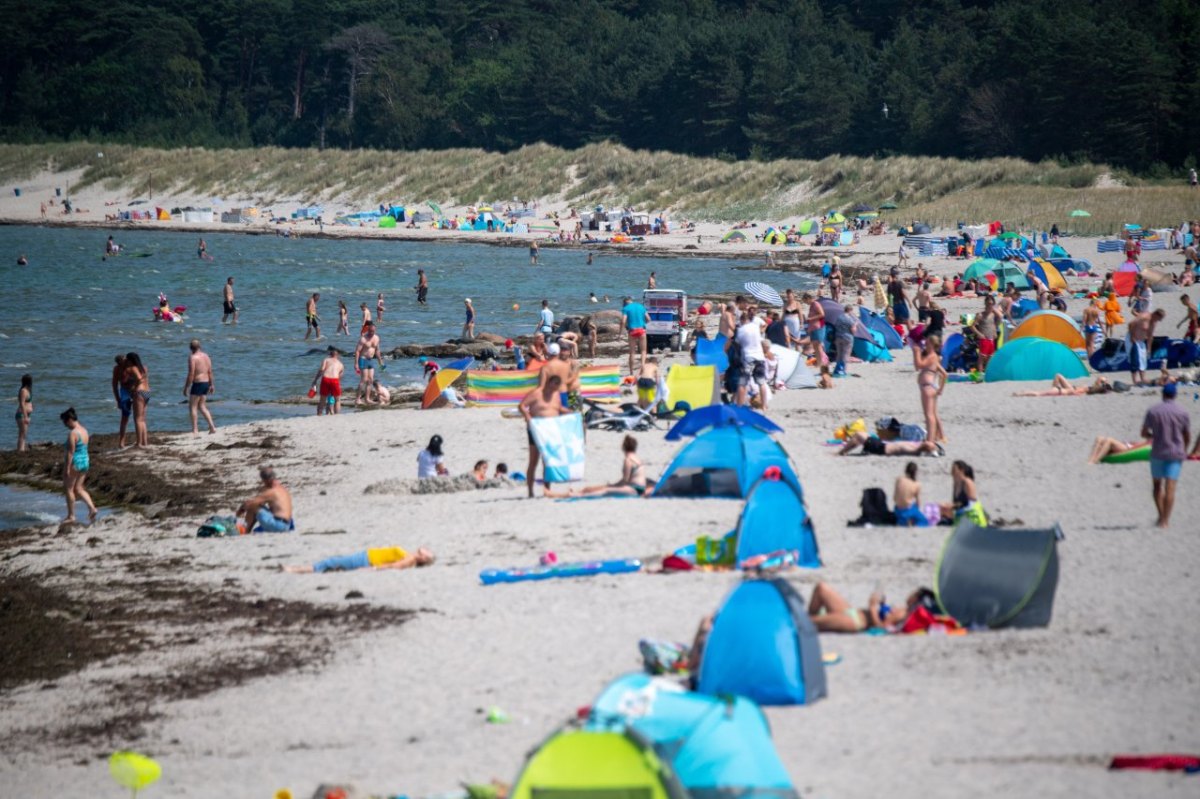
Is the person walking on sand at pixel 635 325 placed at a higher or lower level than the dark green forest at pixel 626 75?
lower

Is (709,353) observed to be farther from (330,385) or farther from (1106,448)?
(1106,448)

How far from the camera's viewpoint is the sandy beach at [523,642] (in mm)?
7922

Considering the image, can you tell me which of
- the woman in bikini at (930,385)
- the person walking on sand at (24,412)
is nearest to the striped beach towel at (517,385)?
the woman in bikini at (930,385)

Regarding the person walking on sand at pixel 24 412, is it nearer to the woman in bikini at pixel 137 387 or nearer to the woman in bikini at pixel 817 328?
the woman in bikini at pixel 137 387

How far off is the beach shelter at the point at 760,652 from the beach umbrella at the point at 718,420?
5.40 meters

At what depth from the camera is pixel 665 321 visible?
1057 inches

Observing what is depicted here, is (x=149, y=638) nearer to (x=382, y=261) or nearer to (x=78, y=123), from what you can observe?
(x=382, y=261)

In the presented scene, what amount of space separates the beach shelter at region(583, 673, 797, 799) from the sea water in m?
15.4

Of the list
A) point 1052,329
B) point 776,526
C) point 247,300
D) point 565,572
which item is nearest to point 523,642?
point 565,572

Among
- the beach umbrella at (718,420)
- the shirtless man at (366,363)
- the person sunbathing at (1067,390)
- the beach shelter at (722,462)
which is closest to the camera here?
the beach shelter at (722,462)

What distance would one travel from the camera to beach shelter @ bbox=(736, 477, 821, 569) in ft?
36.8

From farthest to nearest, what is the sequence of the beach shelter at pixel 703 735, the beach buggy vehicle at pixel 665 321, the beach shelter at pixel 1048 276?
the beach shelter at pixel 1048 276 → the beach buggy vehicle at pixel 665 321 → the beach shelter at pixel 703 735

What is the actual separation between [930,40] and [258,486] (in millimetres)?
74721

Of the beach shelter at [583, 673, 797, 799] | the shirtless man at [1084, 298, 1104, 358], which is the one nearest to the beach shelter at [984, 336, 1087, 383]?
the shirtless man at [1084, 298, 1104, 358]
